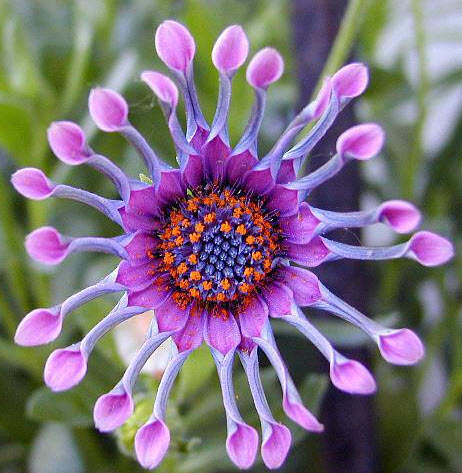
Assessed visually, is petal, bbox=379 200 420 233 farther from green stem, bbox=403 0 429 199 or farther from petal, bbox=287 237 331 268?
green stem, bbox=403 0 429 199

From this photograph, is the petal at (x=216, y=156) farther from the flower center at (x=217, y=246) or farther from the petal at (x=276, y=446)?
the petal at (x=276, y=446)

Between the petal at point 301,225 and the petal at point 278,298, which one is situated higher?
the petal at point 301,225

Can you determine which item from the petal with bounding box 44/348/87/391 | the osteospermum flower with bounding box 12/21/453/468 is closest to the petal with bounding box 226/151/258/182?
the osteospermum flower with bounding box 12/21/453/468

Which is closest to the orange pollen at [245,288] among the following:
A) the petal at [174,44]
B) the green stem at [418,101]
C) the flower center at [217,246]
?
the flower center at [217,246]

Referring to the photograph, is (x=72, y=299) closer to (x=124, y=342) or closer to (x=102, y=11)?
(x=124, y=342)

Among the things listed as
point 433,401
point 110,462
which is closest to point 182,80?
point 110,462

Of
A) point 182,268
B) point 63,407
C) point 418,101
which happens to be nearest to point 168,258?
point 182,268
